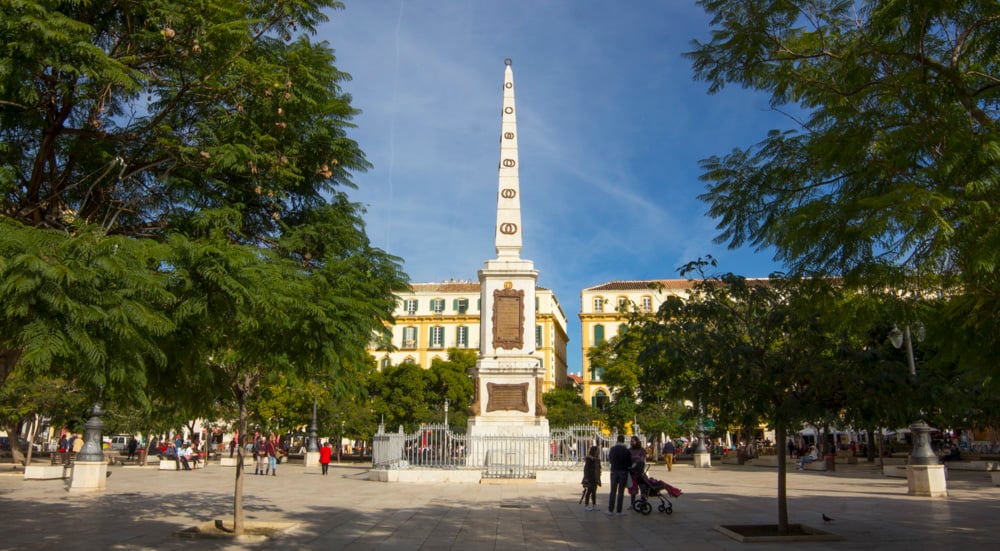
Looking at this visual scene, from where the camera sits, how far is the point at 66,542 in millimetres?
10125

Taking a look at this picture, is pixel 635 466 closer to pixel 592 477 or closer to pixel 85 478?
pixel 592 477

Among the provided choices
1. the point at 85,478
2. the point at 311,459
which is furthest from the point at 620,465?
the point at 311,459

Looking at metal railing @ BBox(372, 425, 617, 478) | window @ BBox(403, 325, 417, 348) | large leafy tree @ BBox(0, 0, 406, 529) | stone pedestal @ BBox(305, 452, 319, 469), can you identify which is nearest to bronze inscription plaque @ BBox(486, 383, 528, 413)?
metal railing @ BBox(372, 425, 617, 478)

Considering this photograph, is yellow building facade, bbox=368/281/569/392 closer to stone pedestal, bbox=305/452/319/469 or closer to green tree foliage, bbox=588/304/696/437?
green tree foliage, bbox=588/304/696/437

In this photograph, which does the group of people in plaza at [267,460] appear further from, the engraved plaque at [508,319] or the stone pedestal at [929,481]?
the stone pedestal at [929,481]

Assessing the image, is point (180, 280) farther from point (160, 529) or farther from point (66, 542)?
point (160, 529)

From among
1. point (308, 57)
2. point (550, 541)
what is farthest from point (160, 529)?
point (308, 57)

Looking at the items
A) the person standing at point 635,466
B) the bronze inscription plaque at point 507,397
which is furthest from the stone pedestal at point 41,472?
the person standing at point 635,466

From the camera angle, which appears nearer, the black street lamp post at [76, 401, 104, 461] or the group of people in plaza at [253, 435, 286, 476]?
the black street lamp post at [76, 401, 104, 461]

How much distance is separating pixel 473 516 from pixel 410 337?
59754 millimetres

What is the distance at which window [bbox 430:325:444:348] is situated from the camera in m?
71.9

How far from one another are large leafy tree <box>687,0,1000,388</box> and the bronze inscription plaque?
15092mm

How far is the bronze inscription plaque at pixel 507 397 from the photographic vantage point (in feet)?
74.7

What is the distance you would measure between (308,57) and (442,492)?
41.3 ft
